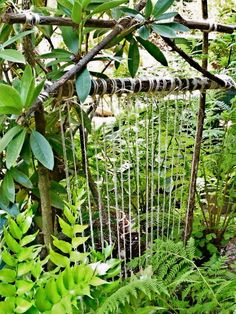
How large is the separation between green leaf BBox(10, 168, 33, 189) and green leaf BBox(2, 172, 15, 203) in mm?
11

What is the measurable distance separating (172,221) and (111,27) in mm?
731

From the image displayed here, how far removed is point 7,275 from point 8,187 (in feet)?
1.03

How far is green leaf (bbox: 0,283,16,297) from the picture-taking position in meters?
0.58

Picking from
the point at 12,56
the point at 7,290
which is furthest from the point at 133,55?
the point at 7,290

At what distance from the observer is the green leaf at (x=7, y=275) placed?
0.59m

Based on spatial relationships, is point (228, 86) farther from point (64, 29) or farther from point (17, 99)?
point (17, 99)

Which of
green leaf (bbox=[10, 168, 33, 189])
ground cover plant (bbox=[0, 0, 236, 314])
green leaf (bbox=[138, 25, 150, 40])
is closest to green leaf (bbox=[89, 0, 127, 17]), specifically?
ground cover plant (bbox=[0, 0, 236, 314])

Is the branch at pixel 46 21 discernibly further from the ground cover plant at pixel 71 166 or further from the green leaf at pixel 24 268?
the green leaf at pixel 24 268

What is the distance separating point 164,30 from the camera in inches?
34.4

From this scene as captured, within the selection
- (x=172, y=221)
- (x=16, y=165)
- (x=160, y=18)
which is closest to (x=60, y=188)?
(x=16, y=165)

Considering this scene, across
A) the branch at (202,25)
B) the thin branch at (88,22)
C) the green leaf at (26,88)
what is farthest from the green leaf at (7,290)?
the branch at (202,25)

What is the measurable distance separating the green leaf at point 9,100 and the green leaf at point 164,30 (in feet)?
1.07

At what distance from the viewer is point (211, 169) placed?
1.60 metres

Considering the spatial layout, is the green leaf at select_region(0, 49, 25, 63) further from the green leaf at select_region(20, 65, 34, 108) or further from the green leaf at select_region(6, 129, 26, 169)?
the green leaf at select_region(6, 129, 26, 169)
